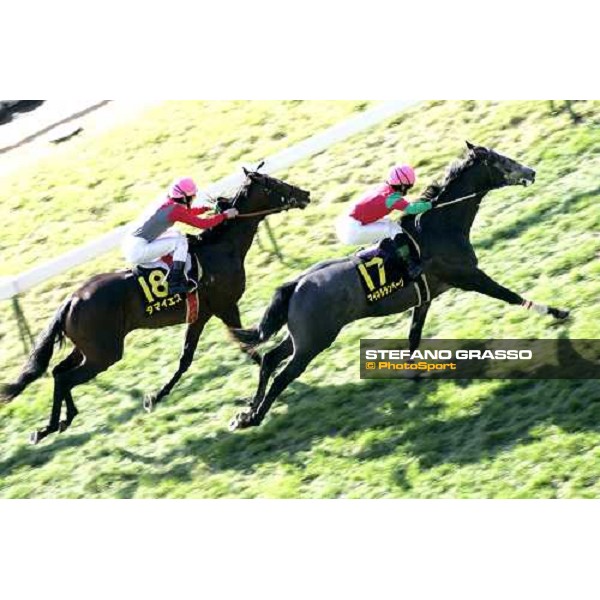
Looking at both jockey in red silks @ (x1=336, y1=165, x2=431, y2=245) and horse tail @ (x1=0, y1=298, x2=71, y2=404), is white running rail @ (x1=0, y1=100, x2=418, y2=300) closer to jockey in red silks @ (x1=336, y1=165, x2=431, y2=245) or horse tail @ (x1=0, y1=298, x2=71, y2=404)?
horse tail @ (x1=0, y1=298, x2=71, y2=404)

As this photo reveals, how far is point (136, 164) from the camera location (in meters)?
13.3

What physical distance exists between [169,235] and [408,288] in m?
2.21

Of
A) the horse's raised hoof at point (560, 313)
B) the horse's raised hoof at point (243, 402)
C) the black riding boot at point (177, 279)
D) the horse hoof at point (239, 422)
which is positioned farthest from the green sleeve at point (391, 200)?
the horse hoof at point (239, 422)

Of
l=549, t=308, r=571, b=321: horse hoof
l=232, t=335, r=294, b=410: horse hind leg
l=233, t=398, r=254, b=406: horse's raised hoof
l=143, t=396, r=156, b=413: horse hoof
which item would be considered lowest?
l=233, t=398, r=254, b=406: horse's raised hoof

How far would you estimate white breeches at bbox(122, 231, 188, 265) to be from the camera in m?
11.1

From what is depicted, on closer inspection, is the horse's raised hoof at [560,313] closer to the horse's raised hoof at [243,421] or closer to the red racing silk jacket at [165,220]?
the horse's raised hoof at [243,421]

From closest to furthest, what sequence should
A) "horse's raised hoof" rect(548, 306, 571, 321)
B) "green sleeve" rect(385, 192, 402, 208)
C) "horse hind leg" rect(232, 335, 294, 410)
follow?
"green sleeve" rect(385, 192, 402, 208), "horse hind leg" rect(232, 335, 294, 410), "horse's raised hoof" rect(548, 306, 571, 321)

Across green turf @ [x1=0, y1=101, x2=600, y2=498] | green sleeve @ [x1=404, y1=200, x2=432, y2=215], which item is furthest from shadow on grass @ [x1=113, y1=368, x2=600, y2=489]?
green sleeve @ [x1=404, y1=200, x2=432, y2=215]

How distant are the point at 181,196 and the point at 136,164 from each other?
223cm

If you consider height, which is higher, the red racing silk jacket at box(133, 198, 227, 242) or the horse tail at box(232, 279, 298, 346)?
the red racing silk jacket at box(133, 198, 227, 242)

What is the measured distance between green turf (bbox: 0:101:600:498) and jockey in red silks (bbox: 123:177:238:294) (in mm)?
997

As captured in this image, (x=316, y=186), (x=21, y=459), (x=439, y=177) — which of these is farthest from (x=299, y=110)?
(x=21, y=459)

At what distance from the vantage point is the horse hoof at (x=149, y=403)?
1158 centimetres

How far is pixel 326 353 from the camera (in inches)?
456
